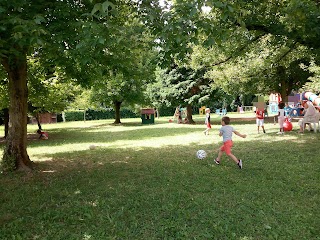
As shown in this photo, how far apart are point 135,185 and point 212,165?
271cm

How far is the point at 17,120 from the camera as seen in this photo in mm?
8641

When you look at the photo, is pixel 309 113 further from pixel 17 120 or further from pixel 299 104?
pixel 299 104

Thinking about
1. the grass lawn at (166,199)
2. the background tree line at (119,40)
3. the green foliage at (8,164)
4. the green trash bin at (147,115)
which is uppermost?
the background tree line at (119,40)

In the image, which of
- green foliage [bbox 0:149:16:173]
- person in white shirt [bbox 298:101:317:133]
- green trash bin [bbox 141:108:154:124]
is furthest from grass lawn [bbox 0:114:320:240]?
green trash bin [bbox 141:108:154:124]

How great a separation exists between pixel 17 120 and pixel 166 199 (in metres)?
5.35

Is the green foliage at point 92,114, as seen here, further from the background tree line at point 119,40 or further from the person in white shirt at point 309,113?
the person in white shirt at point 309,113

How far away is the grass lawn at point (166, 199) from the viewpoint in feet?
14.4

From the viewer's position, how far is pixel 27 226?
15.3 ft

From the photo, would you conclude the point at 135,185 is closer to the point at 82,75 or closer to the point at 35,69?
the point at 82,75

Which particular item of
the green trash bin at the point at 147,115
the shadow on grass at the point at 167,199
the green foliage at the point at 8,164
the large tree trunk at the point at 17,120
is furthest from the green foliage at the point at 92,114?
the green foliage at the point at 8,164

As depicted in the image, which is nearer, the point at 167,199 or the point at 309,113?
the point at 167,199

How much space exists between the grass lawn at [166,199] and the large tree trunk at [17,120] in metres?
0.66

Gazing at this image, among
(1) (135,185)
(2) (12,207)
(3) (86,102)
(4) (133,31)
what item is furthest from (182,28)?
(3) (86,102)

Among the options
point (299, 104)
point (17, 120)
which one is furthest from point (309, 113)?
point (299, 104)
